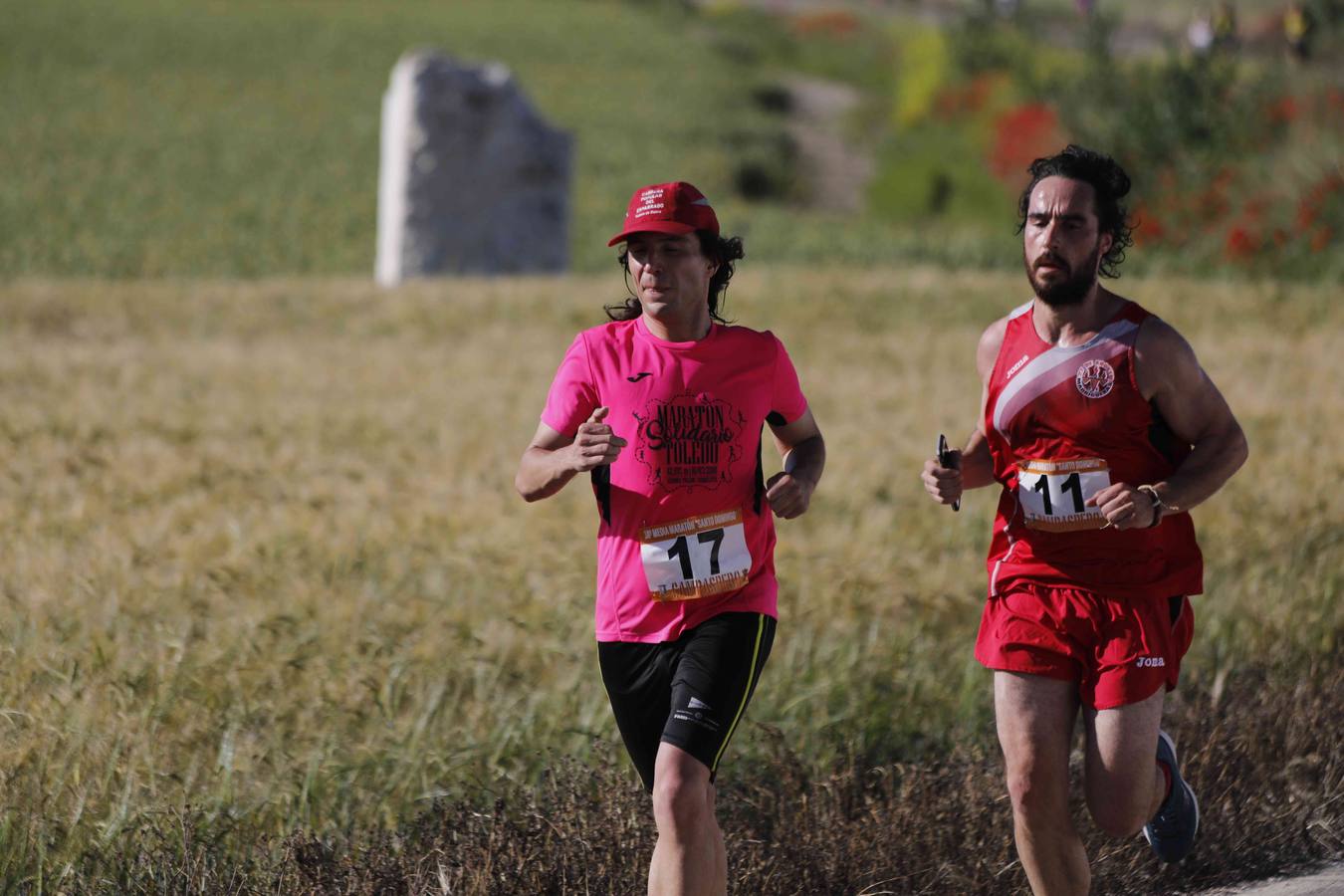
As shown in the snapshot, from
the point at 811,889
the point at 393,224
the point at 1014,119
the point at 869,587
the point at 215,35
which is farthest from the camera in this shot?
the point at 215,35

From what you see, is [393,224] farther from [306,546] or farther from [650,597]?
Answer: [650,597]

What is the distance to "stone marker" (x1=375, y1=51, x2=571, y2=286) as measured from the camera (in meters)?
18.8

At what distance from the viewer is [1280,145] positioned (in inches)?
855

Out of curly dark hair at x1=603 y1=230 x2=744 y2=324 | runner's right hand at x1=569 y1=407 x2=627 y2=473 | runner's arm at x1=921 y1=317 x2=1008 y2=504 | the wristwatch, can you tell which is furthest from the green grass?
the wristwatch

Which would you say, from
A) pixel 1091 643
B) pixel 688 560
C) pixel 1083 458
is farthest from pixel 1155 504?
pixel 688 560

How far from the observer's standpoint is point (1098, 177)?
14.4 ft

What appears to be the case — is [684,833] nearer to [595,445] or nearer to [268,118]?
[595,445]

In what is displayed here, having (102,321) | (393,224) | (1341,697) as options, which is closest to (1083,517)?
(1341,697)

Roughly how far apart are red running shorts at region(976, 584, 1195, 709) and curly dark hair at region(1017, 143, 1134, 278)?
83 cm

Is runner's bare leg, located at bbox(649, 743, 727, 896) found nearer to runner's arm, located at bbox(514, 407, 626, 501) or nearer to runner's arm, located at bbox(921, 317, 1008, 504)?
runner's arm, located at bbox(514, 407, 626, 501)

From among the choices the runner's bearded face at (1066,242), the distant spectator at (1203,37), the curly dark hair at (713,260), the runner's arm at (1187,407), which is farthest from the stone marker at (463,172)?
the runner's arm at (1187,407)

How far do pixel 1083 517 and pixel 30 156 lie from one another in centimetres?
2806

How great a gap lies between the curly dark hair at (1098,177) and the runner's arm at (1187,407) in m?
0.24

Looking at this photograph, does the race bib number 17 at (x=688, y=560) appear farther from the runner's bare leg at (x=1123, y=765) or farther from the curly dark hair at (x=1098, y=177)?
the curly dark hair at (x=1098, y=177)
